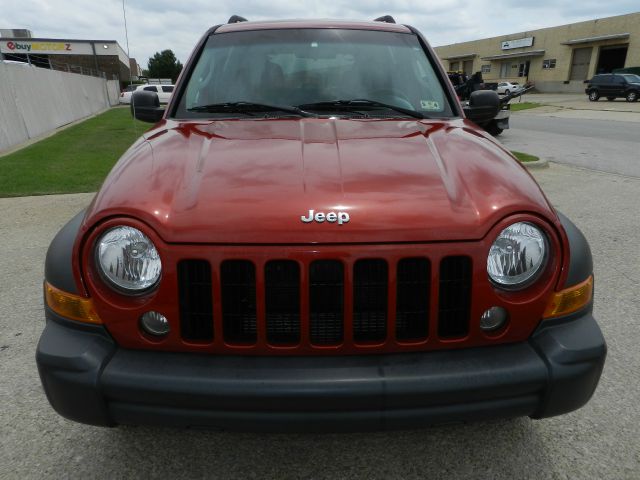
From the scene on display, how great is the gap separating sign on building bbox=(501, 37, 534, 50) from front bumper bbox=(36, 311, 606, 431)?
60.3 m

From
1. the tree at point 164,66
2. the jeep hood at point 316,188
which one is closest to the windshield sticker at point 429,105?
the jeep hood at point 316,188

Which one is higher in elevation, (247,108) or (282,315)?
(247,108)

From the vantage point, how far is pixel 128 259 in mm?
1630

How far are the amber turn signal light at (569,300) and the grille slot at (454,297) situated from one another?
0.95ft

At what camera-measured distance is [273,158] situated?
6.34 ft

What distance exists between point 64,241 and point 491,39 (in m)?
67.7

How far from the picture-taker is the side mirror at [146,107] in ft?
10.3

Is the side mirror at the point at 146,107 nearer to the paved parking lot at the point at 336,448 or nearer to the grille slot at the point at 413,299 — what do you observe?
the paved parking lot at the point at 336,448

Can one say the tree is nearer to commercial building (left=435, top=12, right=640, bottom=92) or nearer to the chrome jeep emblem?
commercial building (left=435, top=12, right=640, bottom=92)

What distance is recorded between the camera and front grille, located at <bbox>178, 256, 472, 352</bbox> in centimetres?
159

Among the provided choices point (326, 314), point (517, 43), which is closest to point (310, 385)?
point (326, 314)

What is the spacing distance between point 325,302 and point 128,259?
660 millimetres

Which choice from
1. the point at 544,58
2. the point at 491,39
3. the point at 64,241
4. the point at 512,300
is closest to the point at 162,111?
the point at 64,241

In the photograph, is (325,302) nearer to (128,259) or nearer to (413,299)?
(413,299)
